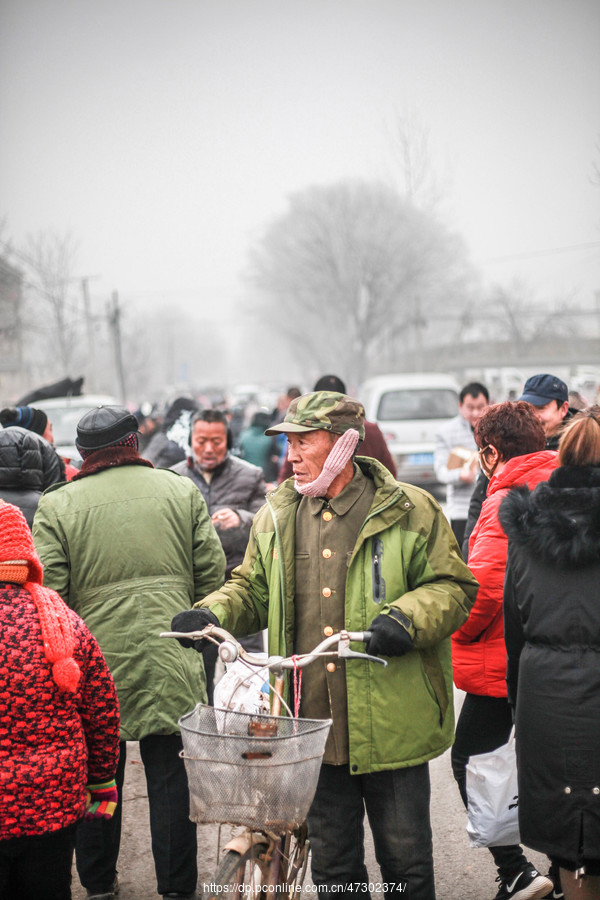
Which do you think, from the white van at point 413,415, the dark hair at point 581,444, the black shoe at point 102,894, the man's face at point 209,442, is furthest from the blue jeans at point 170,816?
the white van at point 413,415

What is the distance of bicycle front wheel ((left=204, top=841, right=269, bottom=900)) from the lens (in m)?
2.74

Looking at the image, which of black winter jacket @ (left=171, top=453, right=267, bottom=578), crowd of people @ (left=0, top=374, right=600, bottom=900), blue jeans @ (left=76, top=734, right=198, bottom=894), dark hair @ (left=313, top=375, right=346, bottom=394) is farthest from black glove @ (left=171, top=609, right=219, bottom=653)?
dark hair @ (left=313, top=375, right=346, bottom=394)

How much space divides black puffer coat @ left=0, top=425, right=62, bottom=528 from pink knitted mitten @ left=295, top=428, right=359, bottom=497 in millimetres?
2049

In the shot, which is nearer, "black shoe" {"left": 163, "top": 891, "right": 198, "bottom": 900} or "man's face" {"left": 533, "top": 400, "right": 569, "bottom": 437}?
"black shoe" {"left": 163, "top": 891, "right": 198, "bottom": 900}

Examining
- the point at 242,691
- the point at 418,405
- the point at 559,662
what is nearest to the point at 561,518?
the point at 559,662

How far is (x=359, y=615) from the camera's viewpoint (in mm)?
3285

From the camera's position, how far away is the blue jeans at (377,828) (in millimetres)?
3338

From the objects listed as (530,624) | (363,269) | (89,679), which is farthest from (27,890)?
(363,269)

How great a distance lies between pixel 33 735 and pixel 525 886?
7.58 ft

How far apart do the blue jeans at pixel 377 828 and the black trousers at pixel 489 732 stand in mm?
711

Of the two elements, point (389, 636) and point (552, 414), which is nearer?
point (389, 636)

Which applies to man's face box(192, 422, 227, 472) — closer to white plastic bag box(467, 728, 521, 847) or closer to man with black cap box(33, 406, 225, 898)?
man with black cap box(33, 406, 225, 898)

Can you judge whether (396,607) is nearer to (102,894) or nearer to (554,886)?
(554,886)

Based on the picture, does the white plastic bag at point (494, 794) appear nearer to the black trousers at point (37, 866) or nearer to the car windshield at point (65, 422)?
the black trousers at point (37, 866)
